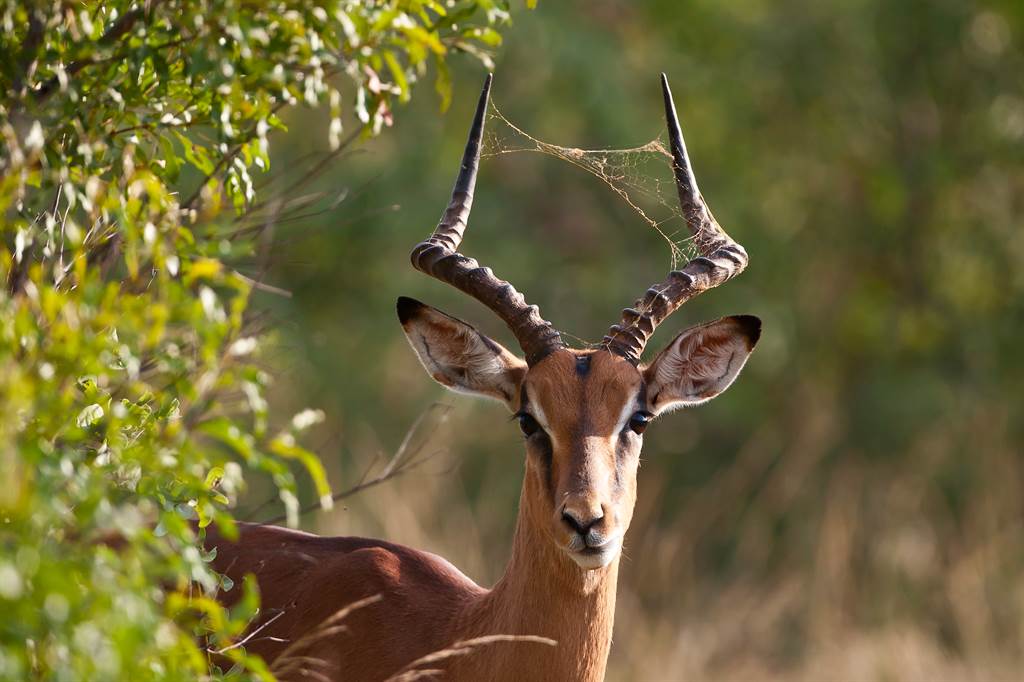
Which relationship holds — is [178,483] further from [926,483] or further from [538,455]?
[926,483]

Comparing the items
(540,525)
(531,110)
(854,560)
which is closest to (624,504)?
(540,525)

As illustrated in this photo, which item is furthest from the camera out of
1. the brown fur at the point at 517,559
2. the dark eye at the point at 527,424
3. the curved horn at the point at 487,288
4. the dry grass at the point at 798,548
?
the dry grass at the point at 798,548

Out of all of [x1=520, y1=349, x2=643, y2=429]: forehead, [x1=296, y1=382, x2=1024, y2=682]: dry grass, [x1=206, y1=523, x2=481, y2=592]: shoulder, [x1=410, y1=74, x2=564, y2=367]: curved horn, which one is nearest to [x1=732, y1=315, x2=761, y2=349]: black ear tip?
[x1=520, y1=349, x2=643, y2=429]: forehead

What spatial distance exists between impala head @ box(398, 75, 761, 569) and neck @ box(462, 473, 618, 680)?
141 mm

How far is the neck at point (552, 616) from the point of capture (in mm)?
5719

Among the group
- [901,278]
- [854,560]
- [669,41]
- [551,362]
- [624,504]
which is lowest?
[854,560]

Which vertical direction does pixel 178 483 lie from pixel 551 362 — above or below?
below

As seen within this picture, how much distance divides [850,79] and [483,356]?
39.9 ft

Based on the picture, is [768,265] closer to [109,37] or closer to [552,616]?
[552,616]

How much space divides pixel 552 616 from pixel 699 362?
1.51m

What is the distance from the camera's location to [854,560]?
15.8 m

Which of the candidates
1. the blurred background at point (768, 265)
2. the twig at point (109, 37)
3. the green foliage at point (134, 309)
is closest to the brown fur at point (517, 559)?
the green foliage at point (134, 309)

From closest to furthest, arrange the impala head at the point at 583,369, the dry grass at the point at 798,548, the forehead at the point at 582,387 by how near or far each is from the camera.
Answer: the impala head at the point at 583,369
the forehead at the point at 582,387
the dry grass at the point at 798,548

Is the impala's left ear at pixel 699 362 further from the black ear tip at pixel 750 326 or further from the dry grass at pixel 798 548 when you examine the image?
the dry grass at pixel 798 548
